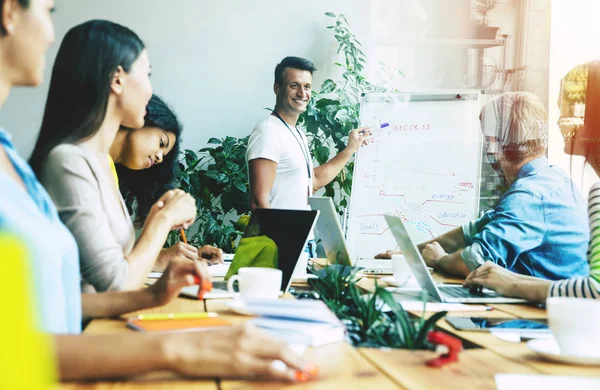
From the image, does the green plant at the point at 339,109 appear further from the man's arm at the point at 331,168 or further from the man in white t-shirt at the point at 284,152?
the man in white t-shirt at the point at 284,152

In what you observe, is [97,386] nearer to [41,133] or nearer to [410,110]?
[41,133]

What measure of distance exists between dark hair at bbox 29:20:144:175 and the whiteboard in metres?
1.67

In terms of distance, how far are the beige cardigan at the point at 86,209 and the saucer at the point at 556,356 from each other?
0.85 meters

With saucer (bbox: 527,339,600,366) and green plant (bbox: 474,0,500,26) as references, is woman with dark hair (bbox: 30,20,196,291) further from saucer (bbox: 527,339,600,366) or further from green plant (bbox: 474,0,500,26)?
green plant (bbox: 474,0,500,26)

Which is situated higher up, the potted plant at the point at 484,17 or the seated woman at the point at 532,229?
the potted plant at the point at 484,17

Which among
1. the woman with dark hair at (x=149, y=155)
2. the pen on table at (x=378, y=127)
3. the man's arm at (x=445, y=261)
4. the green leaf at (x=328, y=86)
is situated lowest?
the man's arm at (x=445, y=261)

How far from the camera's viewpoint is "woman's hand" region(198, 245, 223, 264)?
2164mm

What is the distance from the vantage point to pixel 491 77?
177 inches

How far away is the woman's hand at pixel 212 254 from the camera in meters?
2.16

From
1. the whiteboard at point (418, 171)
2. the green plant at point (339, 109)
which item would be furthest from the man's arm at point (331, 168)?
the green plant at point (339, 109)

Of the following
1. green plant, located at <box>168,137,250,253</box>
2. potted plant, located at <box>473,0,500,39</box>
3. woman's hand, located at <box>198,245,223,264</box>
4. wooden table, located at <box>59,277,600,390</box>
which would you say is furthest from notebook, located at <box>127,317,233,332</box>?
potted plant, located at <box>473,0,500,39</box>

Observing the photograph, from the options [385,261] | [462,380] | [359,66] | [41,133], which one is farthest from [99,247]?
[359,66]

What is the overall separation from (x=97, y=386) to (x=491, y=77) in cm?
419

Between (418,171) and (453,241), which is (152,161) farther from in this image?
(418,171)
